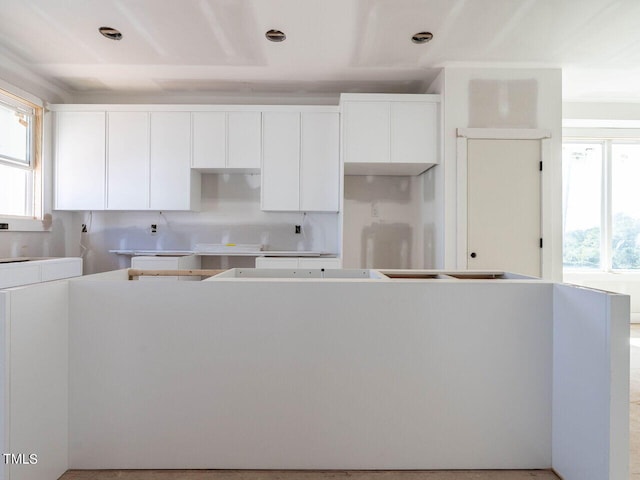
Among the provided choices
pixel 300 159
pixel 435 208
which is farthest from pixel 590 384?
pixel 300 159

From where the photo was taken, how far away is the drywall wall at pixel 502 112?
359 centimetres

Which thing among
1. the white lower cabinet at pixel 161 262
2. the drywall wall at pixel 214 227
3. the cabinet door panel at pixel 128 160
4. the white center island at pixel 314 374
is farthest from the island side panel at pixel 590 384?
the cabinet door panel at pixel 128 160

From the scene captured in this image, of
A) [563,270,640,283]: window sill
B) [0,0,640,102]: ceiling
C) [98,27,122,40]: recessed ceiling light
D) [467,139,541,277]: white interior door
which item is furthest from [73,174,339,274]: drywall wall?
[563,270,640,283]: window sill

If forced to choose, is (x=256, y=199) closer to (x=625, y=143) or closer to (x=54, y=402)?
(x=54, y=402)

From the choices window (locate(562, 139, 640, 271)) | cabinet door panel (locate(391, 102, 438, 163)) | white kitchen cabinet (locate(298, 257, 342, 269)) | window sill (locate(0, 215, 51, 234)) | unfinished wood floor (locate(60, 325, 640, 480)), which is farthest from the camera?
window (locate(562, 139, 640, 271))

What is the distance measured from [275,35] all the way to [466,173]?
6.72ft

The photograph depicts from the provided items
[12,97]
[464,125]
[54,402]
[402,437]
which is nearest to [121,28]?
[12,97]

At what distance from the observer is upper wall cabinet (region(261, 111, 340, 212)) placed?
3.92 m

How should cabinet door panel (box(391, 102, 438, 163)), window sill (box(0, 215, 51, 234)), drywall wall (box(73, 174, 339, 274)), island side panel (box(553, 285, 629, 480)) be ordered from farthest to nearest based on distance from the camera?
drywall wall (box(73, 174, 339, 274)), cabinet door panel (box(391, 102, 438, 163)), window sill (box(0, 215, 51, 234)), island side panel (box(553, 285, 629, 480))

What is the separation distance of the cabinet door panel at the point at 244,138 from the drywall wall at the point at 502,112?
1824 millimetres

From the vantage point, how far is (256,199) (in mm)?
4375

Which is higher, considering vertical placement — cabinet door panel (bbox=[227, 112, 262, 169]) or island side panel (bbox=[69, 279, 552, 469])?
cabinet door panel (bbox=[227, 112, 262, 169])

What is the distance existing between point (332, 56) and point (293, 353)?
2672mm

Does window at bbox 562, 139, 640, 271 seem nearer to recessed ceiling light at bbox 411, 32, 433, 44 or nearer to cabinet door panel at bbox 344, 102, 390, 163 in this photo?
cabinet door panel at bbox 344, 102, 390, 163
